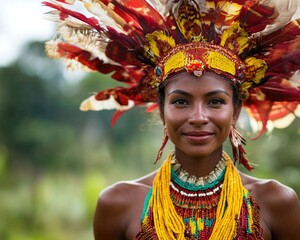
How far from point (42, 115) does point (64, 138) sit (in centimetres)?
387

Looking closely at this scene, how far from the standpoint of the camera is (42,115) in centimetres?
3083

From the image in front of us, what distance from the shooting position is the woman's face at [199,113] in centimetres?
321

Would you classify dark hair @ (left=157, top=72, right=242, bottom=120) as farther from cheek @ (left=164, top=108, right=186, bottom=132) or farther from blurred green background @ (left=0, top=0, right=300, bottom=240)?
blurred green background @ (left=0, top=0, right=300, bottom=240)

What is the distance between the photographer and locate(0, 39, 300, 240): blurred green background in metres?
10.3

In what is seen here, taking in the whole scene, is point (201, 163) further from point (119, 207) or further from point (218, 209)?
point (119, 207)

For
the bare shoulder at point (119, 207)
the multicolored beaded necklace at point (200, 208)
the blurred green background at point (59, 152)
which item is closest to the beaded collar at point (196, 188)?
the multicolored beaded necklace at point (200, 208)

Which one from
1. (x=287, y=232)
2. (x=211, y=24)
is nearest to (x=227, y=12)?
(x=211, y=24)

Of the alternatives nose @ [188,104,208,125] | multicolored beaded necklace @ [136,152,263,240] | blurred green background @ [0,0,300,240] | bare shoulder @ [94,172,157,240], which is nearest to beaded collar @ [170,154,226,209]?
multicolored beaded necklace @ [136,152,263,240]

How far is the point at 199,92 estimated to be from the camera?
10.6ft

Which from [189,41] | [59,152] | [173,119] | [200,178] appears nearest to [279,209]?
[200,178]

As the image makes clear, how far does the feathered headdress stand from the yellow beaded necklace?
496 millimetres

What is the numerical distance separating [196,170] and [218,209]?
253 mm

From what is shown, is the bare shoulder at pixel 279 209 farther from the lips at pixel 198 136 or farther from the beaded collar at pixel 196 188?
the lips at pixel 198 136

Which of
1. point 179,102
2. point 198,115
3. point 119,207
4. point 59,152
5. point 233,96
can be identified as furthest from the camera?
point 59,152
